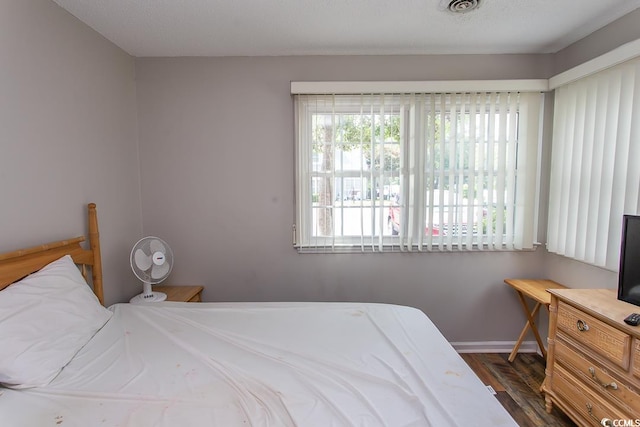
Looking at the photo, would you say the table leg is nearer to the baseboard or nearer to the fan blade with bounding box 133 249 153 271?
the baseboard

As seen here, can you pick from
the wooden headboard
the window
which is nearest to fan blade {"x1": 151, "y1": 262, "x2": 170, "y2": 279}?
the wooden headboard

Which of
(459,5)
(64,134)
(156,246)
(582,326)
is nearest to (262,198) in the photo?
(156,246)

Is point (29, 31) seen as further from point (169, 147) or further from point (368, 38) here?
point (368, 38)

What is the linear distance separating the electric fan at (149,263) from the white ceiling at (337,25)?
1.54 metres

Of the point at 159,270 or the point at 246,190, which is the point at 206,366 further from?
the point at 246,190

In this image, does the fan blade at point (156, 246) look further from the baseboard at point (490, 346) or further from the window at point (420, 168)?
the baseboard at point (490, 346)

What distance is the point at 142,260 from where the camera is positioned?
85.7 inches

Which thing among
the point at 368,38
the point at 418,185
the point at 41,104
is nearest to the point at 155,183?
the point at 41,104

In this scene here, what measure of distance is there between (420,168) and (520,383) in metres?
1.87

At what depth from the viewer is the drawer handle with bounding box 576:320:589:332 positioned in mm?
1680

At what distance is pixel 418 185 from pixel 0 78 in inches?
108

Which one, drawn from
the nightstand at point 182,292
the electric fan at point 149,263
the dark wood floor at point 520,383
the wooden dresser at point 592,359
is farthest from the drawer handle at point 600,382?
the electric fan at point 149,263

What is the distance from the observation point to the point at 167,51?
2.42 metres

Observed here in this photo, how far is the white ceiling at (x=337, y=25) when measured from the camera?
1829mm
